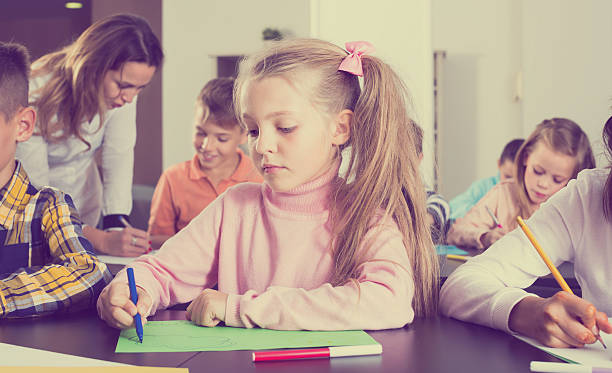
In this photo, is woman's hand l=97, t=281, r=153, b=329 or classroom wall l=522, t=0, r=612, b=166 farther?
classroom wall l=522, t=0, r=612, b=166

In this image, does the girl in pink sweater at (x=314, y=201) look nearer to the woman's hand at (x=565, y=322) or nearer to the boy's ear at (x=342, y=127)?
the boy's ear at (x=342, y=127)

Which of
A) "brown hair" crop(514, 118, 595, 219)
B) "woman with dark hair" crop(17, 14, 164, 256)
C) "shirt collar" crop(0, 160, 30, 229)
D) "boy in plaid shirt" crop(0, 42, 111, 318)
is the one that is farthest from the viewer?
"brown hair" crop(514, 118, 595, 219)

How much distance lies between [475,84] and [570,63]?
144 centimetres

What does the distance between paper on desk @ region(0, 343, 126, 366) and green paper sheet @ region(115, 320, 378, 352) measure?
5 cm

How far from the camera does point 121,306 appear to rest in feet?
2.62

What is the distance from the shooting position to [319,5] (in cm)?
223

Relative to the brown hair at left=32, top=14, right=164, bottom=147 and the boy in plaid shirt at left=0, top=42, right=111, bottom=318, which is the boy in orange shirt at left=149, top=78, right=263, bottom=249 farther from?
the boy in plaid shirt at left=0, top=42, right=111, bottom=318

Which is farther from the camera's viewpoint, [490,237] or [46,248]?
[490,237]

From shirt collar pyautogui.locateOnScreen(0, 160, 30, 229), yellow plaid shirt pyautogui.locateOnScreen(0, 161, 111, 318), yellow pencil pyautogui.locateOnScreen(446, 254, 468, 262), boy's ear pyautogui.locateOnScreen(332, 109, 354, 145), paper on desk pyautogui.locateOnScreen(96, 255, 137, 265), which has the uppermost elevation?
boy's ear pyautogui.locateOnScreen(332, 109, 354, 145)

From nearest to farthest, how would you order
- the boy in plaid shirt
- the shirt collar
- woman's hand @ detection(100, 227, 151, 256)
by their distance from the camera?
1. the boy in plaid shirt
2. the shirt collar
3. woman's hand @ detection(100, 227, 151, 256)

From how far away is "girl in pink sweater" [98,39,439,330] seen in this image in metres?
0.92

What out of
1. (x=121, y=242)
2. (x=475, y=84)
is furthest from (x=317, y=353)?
(x=475, y=84)

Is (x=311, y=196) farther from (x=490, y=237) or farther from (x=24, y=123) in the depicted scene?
(x=490, y=237)

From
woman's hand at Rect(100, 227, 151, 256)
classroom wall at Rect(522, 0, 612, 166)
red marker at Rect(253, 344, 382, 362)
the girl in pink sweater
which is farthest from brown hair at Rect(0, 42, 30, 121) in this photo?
classroom wall at Rect(522, 0, 612, 166)
